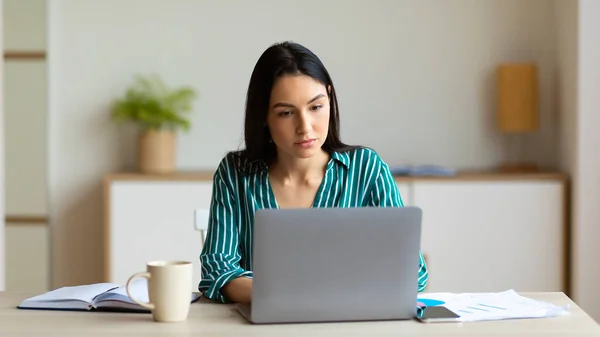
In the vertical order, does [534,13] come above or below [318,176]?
above

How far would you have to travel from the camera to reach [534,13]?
174 inches

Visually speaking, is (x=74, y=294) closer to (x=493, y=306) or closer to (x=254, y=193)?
(x=254, y=193)

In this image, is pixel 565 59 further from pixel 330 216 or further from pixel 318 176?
pixel 330 216

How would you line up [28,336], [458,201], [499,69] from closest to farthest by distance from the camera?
[28,336] < [458,201] < [499,69]

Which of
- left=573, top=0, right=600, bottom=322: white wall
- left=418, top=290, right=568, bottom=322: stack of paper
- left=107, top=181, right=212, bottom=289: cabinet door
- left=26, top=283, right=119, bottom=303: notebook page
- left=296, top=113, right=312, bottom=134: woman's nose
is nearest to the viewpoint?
left=418, top=290, right=568, bottom=322: stack of paper

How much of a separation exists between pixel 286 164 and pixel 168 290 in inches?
27.6

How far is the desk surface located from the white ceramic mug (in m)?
0.02

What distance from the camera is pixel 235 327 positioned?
164 cm

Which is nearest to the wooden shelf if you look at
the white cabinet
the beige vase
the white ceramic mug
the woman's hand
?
the beige vase

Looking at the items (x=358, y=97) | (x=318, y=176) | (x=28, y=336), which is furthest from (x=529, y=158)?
(x=28, y=336)

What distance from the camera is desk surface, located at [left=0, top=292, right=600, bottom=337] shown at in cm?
159

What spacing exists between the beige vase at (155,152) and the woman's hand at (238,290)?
95.2 inches

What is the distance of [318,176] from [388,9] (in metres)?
2.34

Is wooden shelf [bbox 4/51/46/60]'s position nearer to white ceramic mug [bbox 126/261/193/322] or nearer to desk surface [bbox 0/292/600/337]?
desk surface [bbox 0/292/600/337]
